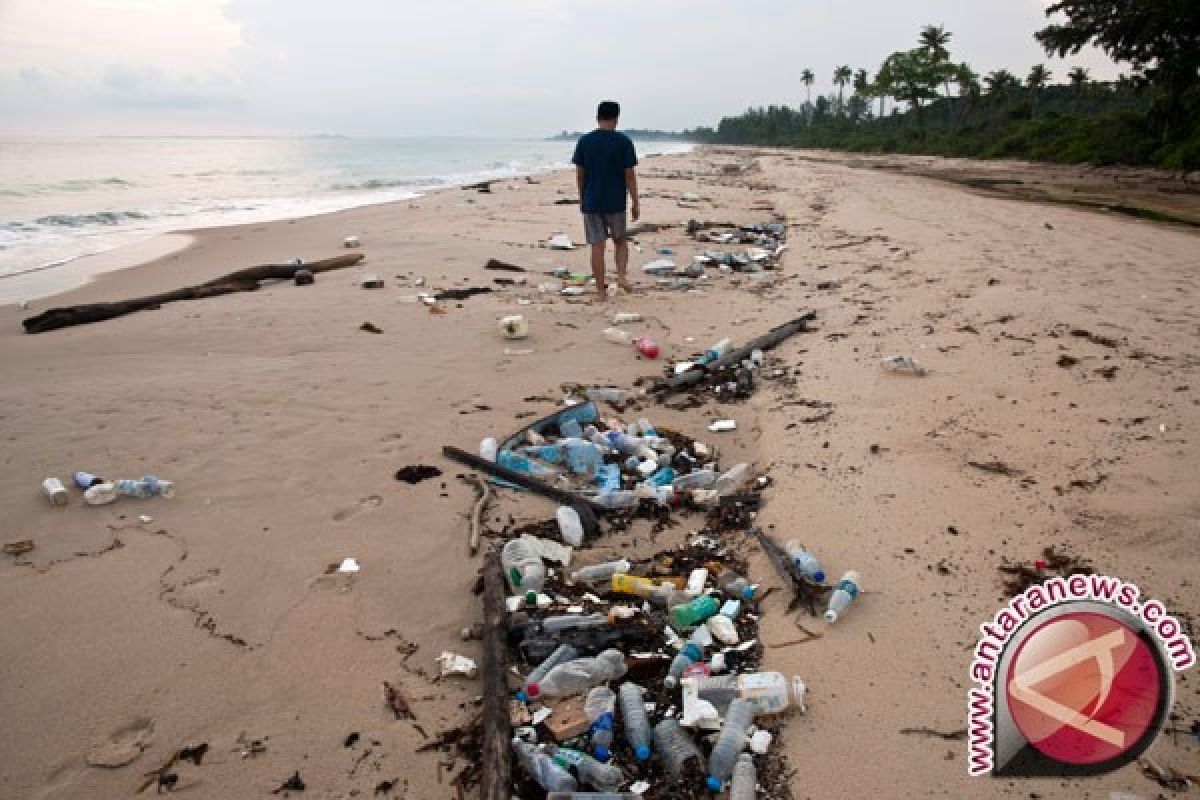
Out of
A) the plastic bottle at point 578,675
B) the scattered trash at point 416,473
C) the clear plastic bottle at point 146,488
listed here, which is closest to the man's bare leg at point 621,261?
the scattered trash at point 416,473

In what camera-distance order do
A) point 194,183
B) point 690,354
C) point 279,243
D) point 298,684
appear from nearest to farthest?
point 298,684 < point 690,354 < point 279,243 < point 194,183

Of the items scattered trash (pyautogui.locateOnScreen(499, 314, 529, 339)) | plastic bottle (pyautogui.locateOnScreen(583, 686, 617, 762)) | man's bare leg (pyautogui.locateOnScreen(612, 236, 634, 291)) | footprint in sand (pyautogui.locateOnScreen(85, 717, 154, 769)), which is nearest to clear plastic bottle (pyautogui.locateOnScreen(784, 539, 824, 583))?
plastic bottle (pyautogui.locateOnScreen(583, 686, 617, 762))

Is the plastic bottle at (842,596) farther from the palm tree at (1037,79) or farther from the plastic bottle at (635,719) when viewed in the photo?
the palm tree at (1037,79)

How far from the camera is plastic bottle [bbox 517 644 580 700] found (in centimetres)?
232

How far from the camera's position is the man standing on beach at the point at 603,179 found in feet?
23.3

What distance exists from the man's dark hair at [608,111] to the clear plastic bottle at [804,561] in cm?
549

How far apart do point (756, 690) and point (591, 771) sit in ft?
2.02

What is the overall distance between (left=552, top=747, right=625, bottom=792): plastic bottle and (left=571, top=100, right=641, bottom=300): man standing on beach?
580 centimetres

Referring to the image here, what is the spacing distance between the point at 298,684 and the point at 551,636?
0.92 m

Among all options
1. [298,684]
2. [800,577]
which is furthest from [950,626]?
[298,684]

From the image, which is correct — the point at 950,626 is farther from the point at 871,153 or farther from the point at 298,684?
the point at 871,153

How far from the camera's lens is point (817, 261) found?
8742mm

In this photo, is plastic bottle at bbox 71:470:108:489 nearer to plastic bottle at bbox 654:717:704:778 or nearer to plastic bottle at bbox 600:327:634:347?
plastic bottle at bbox 654:717:704:778

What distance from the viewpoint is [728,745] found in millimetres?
2025
